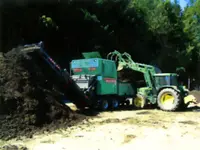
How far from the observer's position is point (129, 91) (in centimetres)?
1770

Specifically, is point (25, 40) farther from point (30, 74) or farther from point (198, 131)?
point (198, 131)

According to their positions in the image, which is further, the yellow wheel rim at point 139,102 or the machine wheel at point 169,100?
the yellow wheel rim at point 139,102

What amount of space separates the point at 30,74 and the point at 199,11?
42934 mm

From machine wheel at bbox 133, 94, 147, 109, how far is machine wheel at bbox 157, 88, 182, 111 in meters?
0.87

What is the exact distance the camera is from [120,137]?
881 centimetres

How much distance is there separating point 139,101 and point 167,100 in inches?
61.3

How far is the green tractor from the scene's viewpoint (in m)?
15.8

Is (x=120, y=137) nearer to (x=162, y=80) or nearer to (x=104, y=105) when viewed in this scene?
(x=104, y=105)

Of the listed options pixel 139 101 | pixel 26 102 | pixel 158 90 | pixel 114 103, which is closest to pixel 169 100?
pixel 158 90

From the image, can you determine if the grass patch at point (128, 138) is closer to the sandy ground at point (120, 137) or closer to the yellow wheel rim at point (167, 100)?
the sandy ground at point (120, 137)

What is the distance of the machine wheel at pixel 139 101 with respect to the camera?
16.7 metres

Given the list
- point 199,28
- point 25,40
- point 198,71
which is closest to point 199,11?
point 199,28

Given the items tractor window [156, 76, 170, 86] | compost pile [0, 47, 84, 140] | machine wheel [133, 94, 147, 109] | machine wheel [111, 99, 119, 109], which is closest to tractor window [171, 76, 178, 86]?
tractor window [156, 76, 170, 86]

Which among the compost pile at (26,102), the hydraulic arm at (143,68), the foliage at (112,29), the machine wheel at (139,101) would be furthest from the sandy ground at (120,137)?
the foliage at (112,29)
